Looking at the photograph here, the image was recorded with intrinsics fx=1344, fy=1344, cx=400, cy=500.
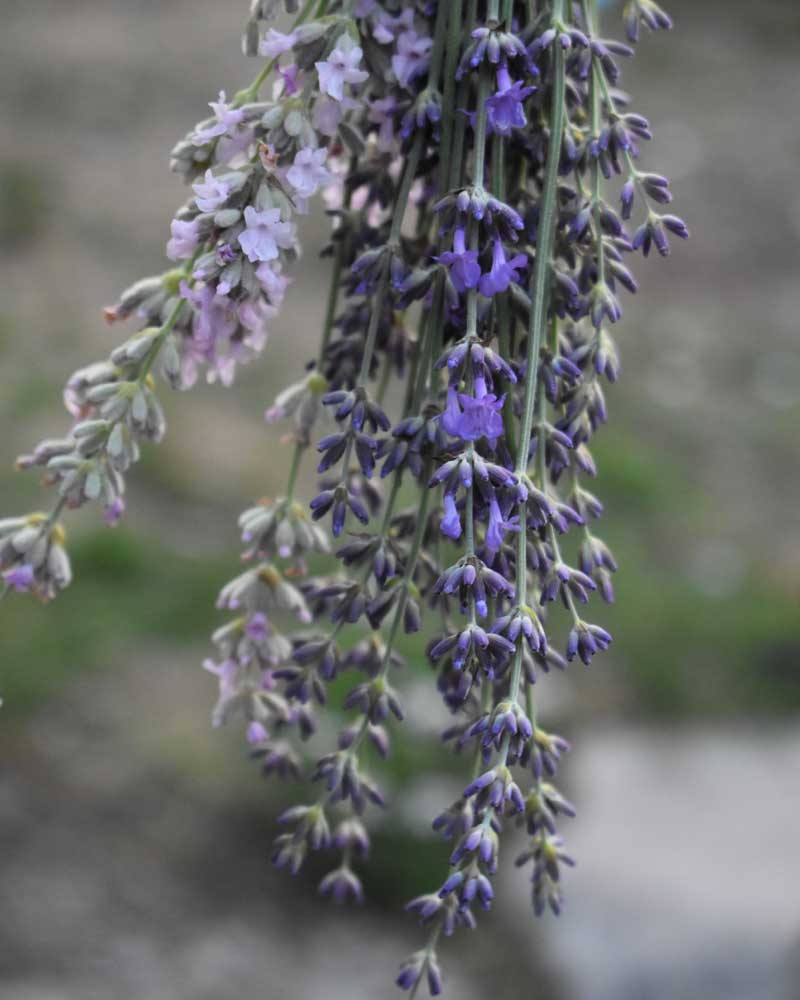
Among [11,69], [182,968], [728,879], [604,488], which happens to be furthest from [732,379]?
[11,69]

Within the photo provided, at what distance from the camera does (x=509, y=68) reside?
0.90 meters

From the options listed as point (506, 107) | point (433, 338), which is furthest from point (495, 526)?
point (506, 107)

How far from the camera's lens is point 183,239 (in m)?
0.91

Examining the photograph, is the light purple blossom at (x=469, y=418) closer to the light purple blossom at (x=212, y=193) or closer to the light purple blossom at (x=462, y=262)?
the light purple blossom at (x=462, y=262)

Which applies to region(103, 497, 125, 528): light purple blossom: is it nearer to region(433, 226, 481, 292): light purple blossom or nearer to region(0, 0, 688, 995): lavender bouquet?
region(0, 0, 688, 995): lavender bouquet

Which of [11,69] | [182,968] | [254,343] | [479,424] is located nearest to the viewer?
[479,424]

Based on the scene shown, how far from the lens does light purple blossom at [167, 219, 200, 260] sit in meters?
0.88

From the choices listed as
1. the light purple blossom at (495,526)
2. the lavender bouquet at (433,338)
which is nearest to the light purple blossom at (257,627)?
the lavender bouquet at (433,338)

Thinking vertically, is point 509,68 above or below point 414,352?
above

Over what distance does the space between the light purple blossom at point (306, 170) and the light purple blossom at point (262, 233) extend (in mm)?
26

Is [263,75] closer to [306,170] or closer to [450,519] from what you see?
[306,170]

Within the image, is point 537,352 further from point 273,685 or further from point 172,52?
point 172,52

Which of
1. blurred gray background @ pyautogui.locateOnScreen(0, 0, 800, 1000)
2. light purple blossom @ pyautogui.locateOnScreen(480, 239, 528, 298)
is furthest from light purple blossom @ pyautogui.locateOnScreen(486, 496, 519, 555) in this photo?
blurred gray background @ pyautogui.locateOnScreen(0, 0, 800, 1000)

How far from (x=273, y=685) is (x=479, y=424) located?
359 mm
